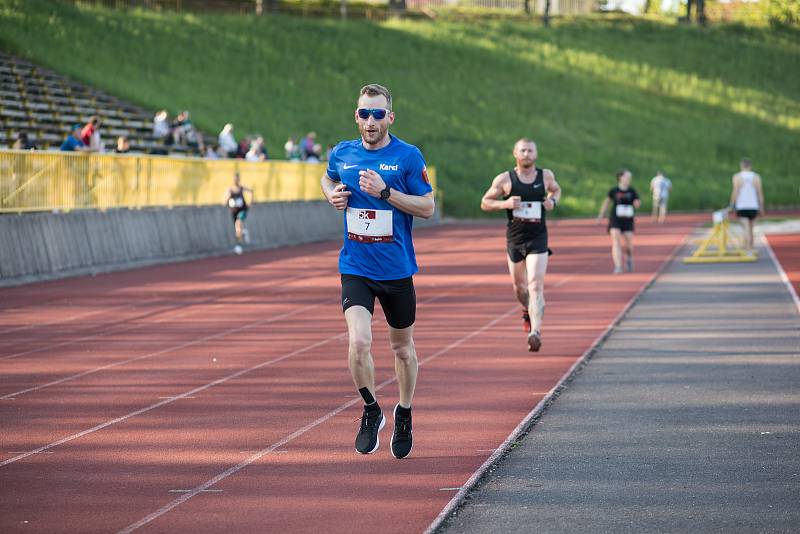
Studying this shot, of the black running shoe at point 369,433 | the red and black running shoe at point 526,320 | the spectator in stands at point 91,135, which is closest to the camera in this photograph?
the black running shoe at point 369,433

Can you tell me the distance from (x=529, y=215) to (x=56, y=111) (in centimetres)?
3003

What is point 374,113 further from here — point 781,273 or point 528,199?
point 781,273

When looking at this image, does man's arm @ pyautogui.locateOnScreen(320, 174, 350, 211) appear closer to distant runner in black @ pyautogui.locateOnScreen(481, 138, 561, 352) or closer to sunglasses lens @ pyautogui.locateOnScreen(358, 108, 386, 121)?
sunglasses lens @ pyautogui.locateOnScreen(358, 108, 386, 121)

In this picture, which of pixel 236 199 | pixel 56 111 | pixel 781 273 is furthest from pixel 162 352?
pixel 56 111

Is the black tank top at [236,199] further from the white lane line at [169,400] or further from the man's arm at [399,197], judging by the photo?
the man's arm at [399,197]

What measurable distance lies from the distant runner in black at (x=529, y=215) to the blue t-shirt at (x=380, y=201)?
5.37 metres

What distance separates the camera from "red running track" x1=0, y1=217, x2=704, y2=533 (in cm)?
688

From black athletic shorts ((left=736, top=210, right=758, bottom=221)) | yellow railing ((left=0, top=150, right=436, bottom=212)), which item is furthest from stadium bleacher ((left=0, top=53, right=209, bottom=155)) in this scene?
black athletic shorts ((left=736, top=210, right=758, bottom=221))

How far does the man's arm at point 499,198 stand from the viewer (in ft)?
42.9

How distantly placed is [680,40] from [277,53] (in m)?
29.9

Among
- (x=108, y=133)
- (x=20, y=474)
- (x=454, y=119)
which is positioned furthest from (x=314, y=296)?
(x=454, y=119)

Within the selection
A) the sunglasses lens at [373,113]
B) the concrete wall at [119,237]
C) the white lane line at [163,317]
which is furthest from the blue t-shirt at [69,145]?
the sunglasses lens at [373,113]

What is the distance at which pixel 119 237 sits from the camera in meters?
25.1

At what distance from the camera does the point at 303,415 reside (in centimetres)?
965
